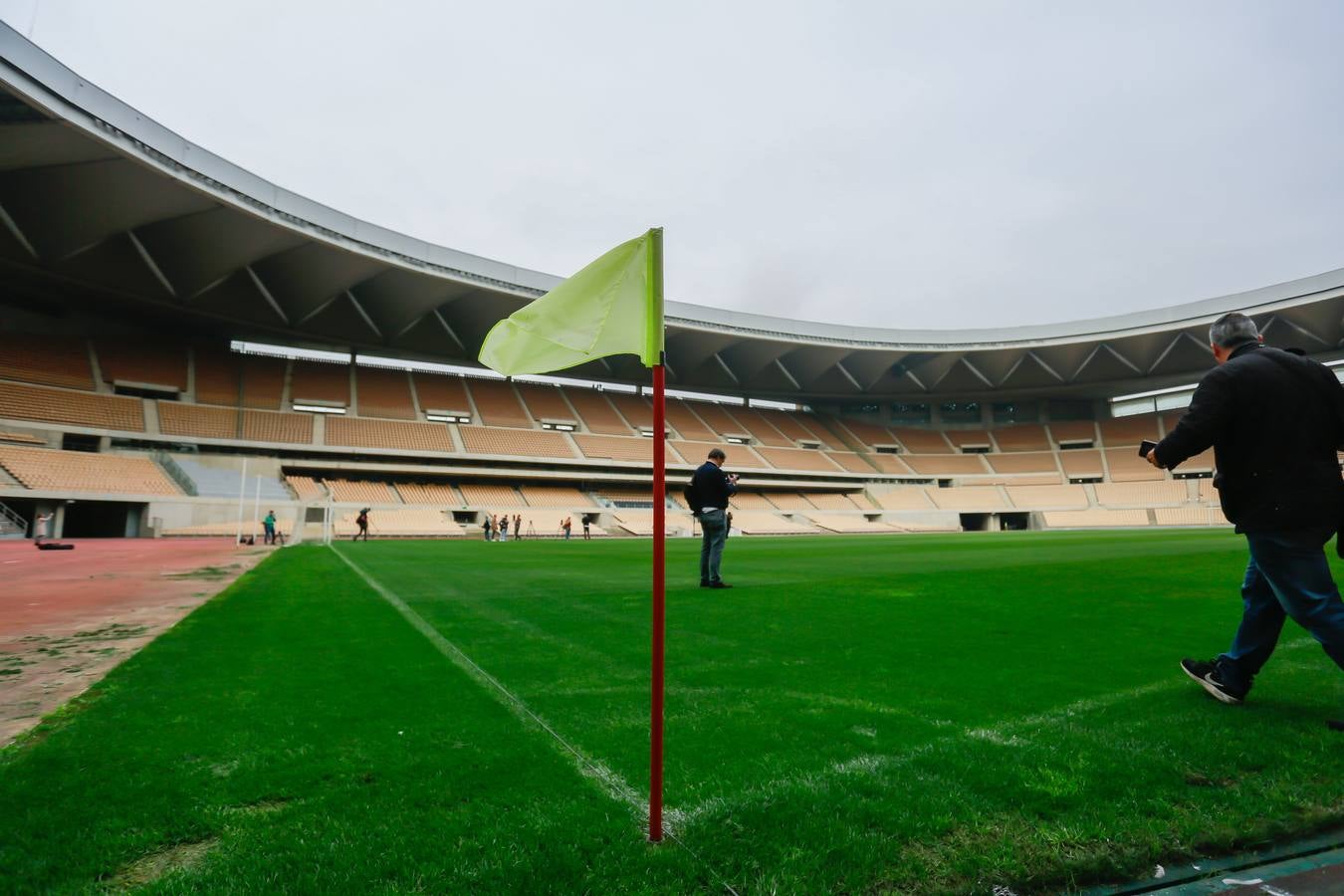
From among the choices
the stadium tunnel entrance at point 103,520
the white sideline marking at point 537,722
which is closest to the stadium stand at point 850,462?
the stadium tunnel entrance at point 103,520

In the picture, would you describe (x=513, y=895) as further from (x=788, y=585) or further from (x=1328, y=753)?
(x=788, y=585)

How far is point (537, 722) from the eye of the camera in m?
3.12

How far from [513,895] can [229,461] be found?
39.6 metres

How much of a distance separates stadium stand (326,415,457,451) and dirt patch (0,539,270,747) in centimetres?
2581

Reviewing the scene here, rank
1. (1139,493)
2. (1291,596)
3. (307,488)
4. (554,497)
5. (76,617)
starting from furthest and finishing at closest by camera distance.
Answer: (1139,493), (554,497), (307,488), (76,617), (1291,596)

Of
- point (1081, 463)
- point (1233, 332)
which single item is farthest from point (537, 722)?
point (1081, 463)

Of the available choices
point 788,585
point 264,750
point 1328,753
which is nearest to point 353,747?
point 264,750

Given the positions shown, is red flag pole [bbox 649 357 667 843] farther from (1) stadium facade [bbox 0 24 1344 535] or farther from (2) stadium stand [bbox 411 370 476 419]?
(2) stadium stand [bbox 411 370 476 419]

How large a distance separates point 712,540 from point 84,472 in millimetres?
31136

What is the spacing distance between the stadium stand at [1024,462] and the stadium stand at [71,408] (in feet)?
200

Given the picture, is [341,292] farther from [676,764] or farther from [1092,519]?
[1092,519]

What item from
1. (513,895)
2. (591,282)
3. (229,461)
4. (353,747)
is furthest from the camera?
(229,461)

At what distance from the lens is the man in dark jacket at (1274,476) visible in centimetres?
296

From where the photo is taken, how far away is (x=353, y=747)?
2.79m
